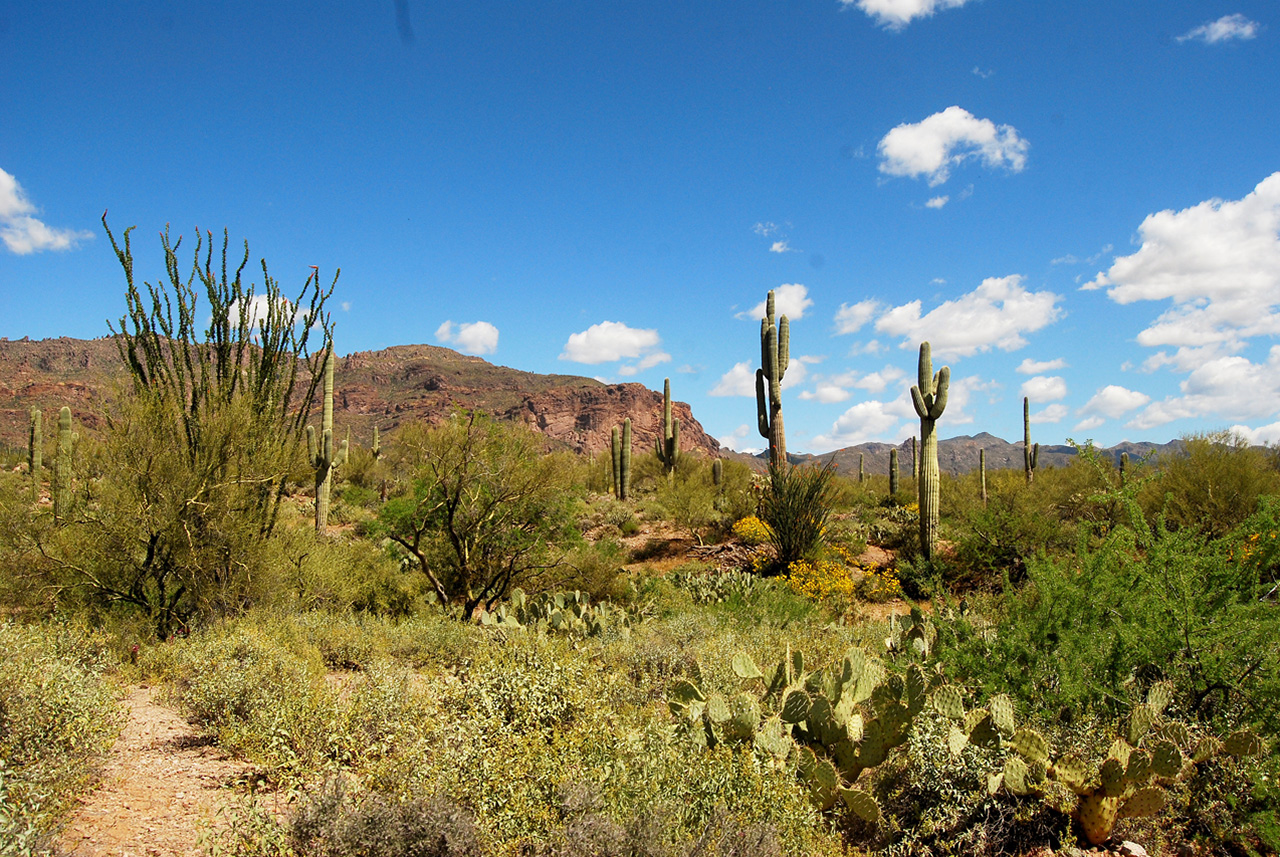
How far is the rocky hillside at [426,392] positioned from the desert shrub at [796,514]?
3692cm

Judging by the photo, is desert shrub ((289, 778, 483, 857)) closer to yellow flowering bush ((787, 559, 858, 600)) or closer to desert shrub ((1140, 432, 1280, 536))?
yellow flowering bush ((787, 559, 858, 600))

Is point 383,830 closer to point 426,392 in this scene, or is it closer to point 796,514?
point 796,514

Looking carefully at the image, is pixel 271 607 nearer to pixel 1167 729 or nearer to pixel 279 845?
pixel 279 845

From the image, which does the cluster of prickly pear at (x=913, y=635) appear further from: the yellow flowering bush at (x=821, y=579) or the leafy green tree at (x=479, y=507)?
the leafy green tree at (x=479, y=507)

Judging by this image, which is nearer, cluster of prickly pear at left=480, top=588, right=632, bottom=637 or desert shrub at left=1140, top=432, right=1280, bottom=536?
cluster of prickly pear at left=480, top=588, right=632, bottom=637

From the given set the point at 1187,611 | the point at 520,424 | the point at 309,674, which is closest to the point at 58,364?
the point at 520,424

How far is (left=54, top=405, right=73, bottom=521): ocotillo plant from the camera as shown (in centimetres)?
922

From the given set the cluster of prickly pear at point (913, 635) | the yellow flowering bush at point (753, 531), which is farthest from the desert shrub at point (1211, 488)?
the cluster of prickly pear at point (913, 635)

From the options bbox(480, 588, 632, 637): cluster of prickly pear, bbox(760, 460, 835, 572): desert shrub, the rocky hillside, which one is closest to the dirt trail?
bbox(480, 588, 632, 637): cluster of prickly pear

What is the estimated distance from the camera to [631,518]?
2212 cm

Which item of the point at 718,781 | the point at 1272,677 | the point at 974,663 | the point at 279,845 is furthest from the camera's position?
the point at 974,663

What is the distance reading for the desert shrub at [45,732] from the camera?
11.4ft

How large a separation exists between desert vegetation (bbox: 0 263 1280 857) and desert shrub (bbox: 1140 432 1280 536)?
14.4 ft

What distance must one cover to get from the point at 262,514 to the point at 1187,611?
9.09 meters
